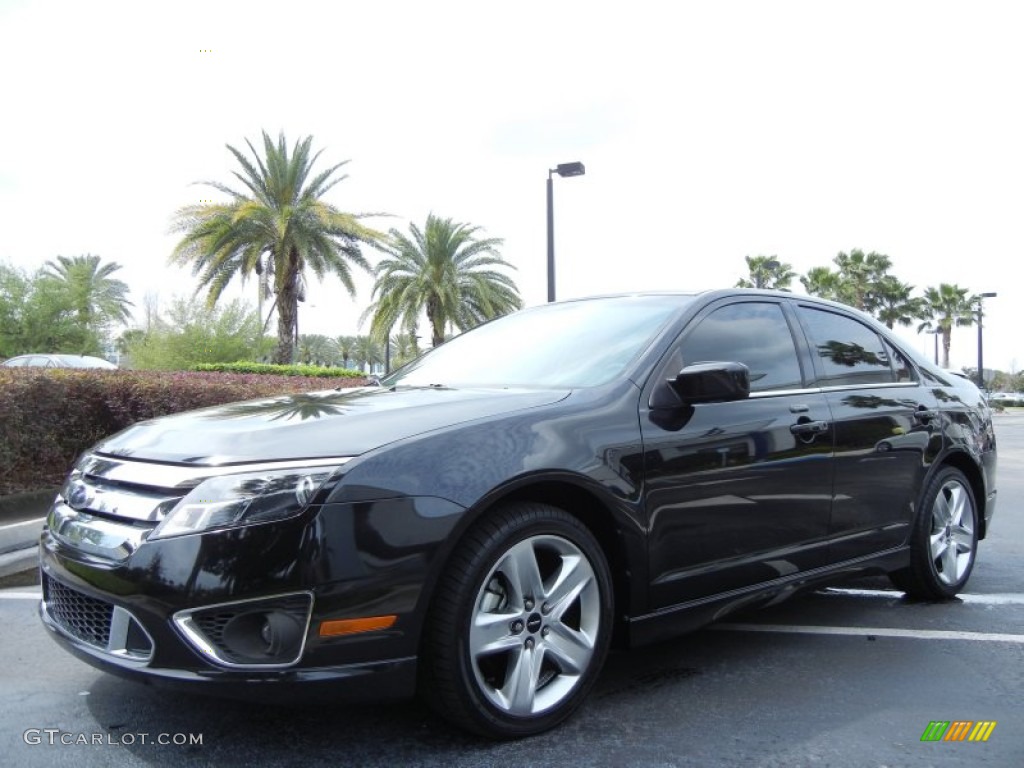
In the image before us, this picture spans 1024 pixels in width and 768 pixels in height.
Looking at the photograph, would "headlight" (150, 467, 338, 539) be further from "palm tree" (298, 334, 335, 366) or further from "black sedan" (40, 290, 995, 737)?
"palm tree" (298, 334, 335, 366)

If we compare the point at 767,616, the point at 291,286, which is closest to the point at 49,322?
the point at 291,286

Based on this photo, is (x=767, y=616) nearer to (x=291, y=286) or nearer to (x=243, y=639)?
(x=243, y=639)

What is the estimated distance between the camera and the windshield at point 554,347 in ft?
11.6

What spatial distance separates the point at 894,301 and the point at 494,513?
53007 mm

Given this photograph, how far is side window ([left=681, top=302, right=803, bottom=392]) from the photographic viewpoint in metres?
3.69

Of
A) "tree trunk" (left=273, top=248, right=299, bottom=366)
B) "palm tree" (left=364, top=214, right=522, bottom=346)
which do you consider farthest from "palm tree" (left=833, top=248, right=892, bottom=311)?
"tree trunk" (left=273, top=248, right=299, bottom=366)

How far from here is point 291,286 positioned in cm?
2523

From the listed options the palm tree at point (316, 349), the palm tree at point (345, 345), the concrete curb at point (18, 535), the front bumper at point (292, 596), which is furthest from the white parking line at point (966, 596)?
the palm tree at point (345, 345)

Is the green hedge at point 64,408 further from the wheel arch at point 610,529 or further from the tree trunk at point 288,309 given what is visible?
the tree trunk at point 288,309

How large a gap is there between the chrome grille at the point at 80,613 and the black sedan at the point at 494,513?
0.01 meters

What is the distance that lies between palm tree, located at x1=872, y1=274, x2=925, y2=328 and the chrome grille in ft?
170

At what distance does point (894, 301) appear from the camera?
50781mm

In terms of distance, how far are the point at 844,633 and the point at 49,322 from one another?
34207mm

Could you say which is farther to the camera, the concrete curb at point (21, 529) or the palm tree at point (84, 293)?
the palm tree at point (84, 293)
